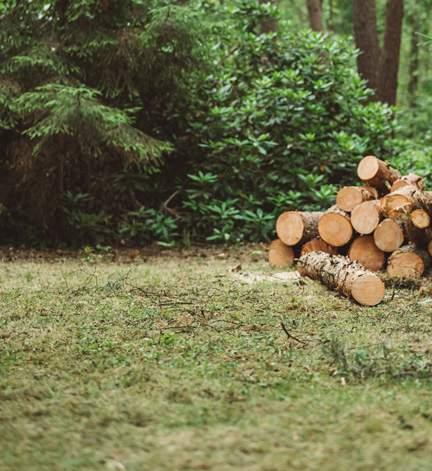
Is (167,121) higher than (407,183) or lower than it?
higher

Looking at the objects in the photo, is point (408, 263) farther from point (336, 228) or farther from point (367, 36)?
point (367, 36)

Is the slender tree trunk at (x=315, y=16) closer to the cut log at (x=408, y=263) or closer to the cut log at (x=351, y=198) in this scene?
the cut log at (x=351, y=198)

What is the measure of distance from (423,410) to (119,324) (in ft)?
6.75

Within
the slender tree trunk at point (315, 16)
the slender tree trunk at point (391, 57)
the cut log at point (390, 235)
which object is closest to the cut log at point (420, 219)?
the cut log at point (390, 235)

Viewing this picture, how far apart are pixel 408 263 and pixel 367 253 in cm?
47

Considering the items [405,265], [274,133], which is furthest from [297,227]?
[274,133]

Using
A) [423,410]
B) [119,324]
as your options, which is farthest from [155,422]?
[119,324]

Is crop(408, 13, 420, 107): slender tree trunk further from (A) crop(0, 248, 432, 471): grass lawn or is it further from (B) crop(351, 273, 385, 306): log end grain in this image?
(A) crop(0, 248, 432, 471): grass lawn

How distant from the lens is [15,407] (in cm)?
265

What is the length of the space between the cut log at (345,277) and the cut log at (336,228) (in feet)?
1.59

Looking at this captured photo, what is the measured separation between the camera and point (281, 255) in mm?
6566

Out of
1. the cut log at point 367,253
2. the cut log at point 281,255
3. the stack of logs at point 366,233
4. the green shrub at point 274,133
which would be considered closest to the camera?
the stack of logs at point 366,233

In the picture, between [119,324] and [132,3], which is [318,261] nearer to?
[119,324]

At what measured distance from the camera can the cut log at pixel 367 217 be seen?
580cm
